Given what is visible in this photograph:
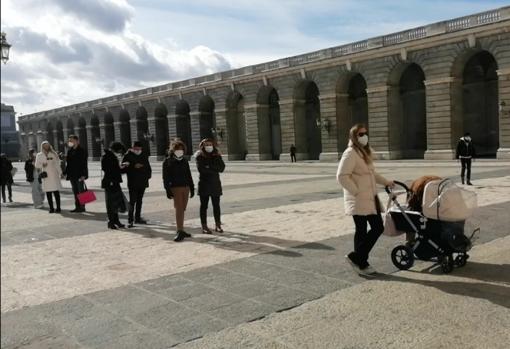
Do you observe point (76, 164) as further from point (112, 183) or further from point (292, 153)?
point (292, 153)

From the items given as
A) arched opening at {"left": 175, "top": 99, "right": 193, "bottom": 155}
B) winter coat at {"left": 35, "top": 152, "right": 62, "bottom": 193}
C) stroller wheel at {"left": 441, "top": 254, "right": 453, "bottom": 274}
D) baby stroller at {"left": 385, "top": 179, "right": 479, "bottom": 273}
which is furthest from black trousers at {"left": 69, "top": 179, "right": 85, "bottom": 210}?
arched opening at {"left": 175, "top": 99, "right": 193, "bottom": 155}

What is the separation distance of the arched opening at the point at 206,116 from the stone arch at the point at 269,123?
772 cm

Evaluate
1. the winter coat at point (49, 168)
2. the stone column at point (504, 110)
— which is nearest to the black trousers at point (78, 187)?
the winter coat at point (49, 168)

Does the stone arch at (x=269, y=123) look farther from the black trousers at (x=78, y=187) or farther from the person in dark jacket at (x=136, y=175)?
the person in dark jacket at (x=136, y=175)

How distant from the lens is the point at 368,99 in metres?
39.7

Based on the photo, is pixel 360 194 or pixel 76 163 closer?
pixel 360 194

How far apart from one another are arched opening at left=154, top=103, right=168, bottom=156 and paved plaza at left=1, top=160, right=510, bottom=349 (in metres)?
54.1

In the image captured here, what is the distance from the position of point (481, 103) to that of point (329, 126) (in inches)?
458

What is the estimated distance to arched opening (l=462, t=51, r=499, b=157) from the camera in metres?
36.4

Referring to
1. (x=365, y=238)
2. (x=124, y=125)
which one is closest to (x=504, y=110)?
(x=365, y=238)

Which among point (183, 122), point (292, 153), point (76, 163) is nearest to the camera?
point (76, 163)

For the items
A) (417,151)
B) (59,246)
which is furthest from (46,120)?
(59,246)

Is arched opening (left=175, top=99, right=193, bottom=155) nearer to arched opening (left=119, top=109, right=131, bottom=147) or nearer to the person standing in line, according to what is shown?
arched opening (left=119, top=109, right=131, bottom=147)

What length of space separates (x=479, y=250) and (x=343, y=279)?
2.39 m
